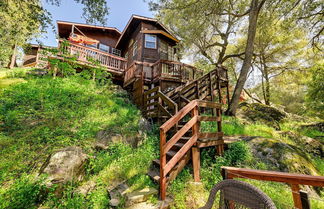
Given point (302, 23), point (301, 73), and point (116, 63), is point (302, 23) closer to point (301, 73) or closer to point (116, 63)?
point (301, 73)

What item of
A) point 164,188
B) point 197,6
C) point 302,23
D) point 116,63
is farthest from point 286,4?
point 116,63

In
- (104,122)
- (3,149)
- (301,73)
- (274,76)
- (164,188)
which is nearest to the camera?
(164,188)

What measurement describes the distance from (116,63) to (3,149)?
959cm

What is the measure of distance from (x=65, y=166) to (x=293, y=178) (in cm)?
411

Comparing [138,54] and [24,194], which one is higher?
[138,54]

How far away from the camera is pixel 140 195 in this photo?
283 cm

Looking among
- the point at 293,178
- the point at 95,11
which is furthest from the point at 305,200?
the point at 95,11

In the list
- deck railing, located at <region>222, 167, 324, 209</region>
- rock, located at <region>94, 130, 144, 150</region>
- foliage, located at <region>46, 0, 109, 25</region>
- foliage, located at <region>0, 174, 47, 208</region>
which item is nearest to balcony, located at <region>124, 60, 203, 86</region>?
foliage, located at <region>46, 0, 109, 25</region>

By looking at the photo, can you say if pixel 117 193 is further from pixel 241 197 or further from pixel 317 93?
pixel 317 93

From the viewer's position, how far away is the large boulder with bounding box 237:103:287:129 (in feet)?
27.7

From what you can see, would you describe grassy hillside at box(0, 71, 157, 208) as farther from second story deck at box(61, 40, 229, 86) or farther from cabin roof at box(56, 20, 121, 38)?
cabin roof at box(56, 20, 121, 38)

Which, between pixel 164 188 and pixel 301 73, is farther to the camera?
pixel 301 73

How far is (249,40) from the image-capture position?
8.15 meters

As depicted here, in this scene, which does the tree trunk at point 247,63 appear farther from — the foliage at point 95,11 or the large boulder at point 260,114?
the foliage at point 95,11
